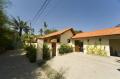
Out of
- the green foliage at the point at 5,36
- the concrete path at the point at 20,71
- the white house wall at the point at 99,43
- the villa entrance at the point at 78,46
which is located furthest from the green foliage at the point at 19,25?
the concrete path at the point at 20,71

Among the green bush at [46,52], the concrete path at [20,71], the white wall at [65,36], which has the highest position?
the white wall at [65,36]

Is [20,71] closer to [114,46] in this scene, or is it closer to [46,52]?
[46,52]

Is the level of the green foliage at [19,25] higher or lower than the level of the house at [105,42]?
higher

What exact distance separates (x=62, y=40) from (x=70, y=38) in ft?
7.41

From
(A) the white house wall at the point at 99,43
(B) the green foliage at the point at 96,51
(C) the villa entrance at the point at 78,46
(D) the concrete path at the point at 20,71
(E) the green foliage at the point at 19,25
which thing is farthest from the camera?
(E) the green foliage at the point at 19,25

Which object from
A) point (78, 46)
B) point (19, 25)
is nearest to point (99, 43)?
point (78, 46)

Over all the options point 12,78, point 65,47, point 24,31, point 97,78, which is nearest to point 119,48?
point 65,47

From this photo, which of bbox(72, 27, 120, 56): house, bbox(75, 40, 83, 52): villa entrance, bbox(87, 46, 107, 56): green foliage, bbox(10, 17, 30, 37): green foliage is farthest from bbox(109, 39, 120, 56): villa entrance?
bbox(10, 17, 30, 37): green foliage

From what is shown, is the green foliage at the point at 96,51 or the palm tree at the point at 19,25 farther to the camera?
the palm tree at the point at 19,25

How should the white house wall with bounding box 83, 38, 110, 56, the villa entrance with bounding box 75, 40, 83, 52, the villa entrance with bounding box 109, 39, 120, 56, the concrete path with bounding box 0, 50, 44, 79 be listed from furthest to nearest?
the villa entrance with bounding box 75, 40, 83, 52 → the villa entrance with bounding box 109, 39, 120, 56 → the white house wall with bounding box 83, 38, 110, 56 → the concrete path with bounding box 0, 50, 44, 79

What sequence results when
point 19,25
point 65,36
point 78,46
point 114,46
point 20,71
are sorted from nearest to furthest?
point 20,71, point 114,46, point 78,46, point 65,36, point 19,25

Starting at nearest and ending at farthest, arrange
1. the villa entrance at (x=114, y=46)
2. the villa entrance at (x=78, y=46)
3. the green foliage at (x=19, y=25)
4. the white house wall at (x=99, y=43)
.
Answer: the white house wall at (x=99, y=43), the villa entrance at (x=114, y=46), the villa entrance at (x=78, y=46), the green foliage at (x=19, y=25)

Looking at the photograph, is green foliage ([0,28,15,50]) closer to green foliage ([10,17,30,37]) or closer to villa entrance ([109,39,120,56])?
villa entrance ([109,39,120,56])

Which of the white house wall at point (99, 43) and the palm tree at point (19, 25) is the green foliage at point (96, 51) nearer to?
the white house wall at point (99, 43)
